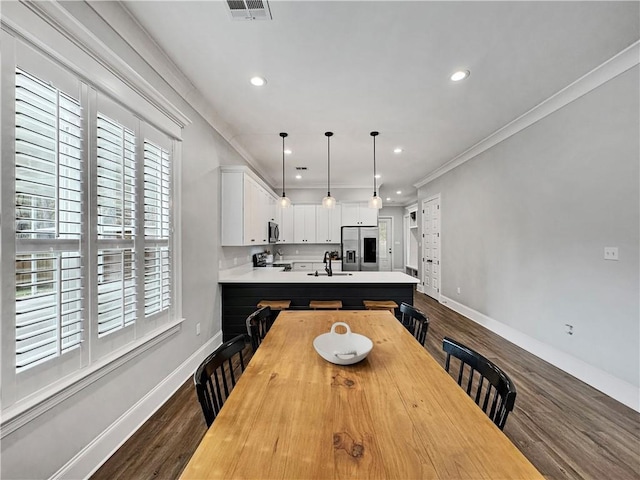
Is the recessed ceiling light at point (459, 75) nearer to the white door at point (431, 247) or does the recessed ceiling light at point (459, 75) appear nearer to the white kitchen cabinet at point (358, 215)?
the white door at point (431, 247)

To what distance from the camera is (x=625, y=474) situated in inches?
61.7

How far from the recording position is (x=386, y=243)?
973 cm

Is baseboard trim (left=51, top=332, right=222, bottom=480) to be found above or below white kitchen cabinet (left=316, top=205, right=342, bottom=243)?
below

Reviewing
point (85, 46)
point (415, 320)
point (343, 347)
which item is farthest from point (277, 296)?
point (85, 46)

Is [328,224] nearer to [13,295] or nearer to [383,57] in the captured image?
[383,57]

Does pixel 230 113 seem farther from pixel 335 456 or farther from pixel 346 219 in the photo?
pixel 346 219

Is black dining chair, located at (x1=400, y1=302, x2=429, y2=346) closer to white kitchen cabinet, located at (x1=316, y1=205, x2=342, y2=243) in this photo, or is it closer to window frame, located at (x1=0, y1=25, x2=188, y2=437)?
window frame, located at (x1=0, y1=25, x2=188, y2=437)

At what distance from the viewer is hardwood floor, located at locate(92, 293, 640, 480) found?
5.22ft

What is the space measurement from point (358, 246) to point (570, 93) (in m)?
4.34

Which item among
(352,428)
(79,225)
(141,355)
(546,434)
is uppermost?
(79,225)

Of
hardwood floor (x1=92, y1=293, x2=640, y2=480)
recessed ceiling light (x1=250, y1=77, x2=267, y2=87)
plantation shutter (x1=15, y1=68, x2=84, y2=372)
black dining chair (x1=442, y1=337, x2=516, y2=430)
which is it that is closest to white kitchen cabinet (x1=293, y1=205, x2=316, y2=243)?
recessed ceiling light (x1=250, y1=77, x2=267, y2=87)

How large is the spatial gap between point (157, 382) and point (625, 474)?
312cm

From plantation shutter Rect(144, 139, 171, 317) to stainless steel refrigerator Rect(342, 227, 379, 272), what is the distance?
14.8ft

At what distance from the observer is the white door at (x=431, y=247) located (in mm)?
5805
